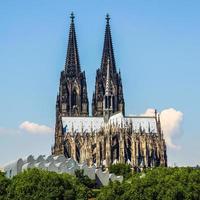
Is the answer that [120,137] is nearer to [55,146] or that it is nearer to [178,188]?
[55,146]

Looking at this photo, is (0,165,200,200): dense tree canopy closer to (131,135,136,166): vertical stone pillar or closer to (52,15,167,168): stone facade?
(131,135,136,166): vertical stone pillar

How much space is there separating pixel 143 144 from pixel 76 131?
53.1 feet

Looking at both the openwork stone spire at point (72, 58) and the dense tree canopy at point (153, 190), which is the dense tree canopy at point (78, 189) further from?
the openwork stone spire at point (72, 58)

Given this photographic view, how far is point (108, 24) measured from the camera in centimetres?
15712

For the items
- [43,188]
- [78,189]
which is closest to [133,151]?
[78,189]

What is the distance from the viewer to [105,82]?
154 metres

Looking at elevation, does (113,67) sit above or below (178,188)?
above

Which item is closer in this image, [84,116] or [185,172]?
[185,172]

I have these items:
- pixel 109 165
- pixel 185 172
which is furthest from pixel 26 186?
pixel 109 165

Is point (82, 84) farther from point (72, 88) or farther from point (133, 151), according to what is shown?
point (133, 151)

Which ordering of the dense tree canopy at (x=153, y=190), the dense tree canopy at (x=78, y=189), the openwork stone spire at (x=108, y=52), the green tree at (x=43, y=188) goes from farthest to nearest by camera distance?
the openwork stone spire at (x=108, y=52) → the dense tree canopy at (x=153, y=190) → the dense tree canopy at (x=78, y=189) → the green tree at (x=43, y=188)

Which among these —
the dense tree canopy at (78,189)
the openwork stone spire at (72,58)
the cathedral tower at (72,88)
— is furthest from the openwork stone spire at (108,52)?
the dense tree canopy at (78,189)

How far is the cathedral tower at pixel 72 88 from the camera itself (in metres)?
151

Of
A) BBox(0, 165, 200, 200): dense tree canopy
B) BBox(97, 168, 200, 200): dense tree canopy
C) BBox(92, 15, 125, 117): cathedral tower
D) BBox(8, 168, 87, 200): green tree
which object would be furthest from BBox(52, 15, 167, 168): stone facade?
BBox(8, 168, 87, 200): green tree
